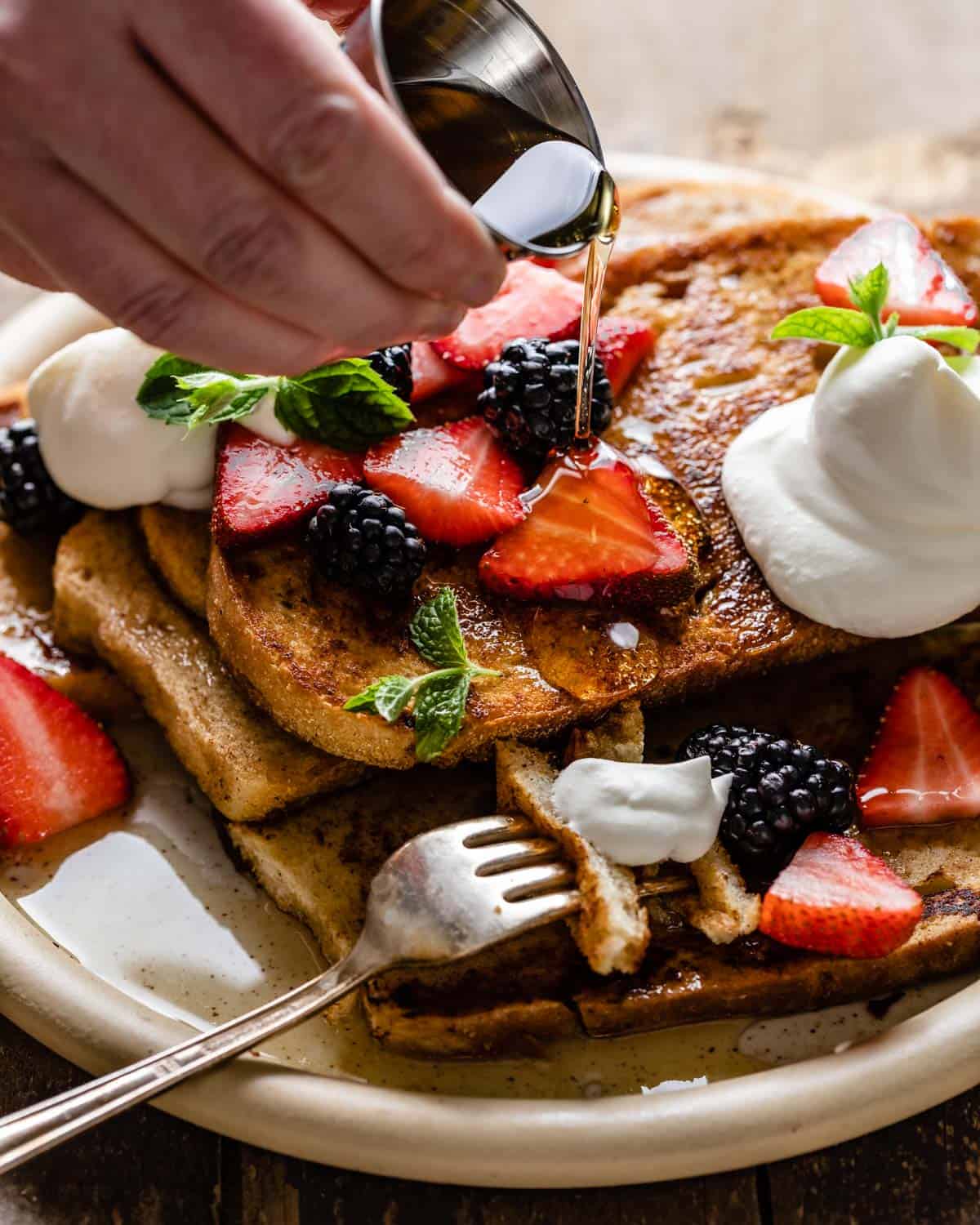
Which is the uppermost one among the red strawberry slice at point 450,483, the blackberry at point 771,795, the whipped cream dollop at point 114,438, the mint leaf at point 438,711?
the whipped cream dollop at point 114,438

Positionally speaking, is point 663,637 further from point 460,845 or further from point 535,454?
point 460,845

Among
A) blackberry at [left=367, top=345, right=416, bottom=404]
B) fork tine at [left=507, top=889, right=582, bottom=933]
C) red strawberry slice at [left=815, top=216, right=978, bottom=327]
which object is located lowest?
red strawberry slice at [left=815, top=216, right=978, bottom=327]

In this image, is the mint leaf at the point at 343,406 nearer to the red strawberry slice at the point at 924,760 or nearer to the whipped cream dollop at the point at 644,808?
the whipped cream dollop at the point at 644,808

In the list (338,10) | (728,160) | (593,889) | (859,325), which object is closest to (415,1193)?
(593,889)

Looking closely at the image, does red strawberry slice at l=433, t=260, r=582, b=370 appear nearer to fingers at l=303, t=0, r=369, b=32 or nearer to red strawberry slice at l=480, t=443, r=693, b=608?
red strawberry slice at l=480, t=443, r=693, b=608

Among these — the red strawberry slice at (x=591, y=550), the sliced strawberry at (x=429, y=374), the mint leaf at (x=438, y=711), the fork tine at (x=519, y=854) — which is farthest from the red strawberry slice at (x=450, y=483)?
the fork tine at (x=519, y=854)

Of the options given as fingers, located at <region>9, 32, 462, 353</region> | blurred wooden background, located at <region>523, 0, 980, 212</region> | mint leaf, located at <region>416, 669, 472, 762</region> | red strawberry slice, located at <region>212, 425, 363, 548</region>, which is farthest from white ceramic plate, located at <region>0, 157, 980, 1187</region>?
blurred wooden background, located at <region>523, 0, 980, 212</region>
